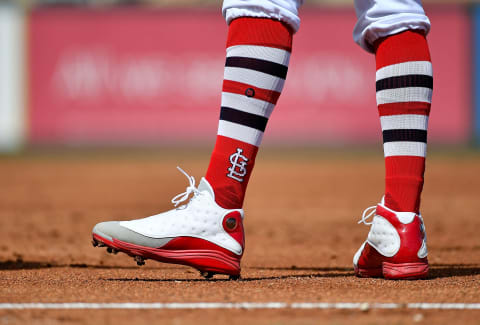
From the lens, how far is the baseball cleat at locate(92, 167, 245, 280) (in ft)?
5.57

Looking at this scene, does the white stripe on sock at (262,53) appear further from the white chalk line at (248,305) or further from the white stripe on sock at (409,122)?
the white chalk line at (248,305)

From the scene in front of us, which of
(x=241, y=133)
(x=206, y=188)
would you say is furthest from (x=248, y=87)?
(x=206, y=188)

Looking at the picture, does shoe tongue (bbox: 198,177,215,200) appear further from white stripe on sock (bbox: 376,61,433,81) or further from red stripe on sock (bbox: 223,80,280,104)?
white stripe on sock (bbox: 376,61,433,81)

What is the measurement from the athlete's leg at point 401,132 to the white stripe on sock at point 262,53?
9.2 inches

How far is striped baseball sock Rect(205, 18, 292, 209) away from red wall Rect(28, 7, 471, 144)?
27.6 ft

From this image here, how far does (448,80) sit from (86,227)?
314 inches

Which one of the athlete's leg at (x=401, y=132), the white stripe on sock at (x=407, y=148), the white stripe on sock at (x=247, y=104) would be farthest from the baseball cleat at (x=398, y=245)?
the white stripe on sock at (x=247, y=104)

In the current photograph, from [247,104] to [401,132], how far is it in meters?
0.37

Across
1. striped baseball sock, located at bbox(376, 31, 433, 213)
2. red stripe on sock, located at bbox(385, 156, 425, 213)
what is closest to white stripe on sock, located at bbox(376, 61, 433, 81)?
striped baseball sock, located at bbox(376, 31, 433, 213)

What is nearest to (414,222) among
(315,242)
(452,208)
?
(315,242)

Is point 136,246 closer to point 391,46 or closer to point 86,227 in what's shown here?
point 391,46

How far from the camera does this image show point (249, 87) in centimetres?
172

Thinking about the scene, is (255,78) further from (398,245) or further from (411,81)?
(398,245)

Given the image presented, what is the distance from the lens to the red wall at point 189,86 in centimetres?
1020
